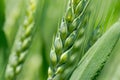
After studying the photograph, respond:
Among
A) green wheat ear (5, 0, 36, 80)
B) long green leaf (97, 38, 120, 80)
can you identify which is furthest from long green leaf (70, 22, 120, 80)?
green wheat ear (5, 0, 36, 80)

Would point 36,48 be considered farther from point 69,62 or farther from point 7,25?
point 69,62

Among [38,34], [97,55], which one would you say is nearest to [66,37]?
[97,55]

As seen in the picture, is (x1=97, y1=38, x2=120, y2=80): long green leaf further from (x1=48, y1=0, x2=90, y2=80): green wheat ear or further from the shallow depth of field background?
the shallow depth of field background

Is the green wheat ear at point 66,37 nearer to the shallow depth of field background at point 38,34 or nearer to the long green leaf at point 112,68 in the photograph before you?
the long green leaf at point 112,68

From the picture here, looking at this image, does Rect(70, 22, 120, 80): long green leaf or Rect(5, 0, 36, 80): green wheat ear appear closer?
Rect(70, 22, 120, 80): long green leaf

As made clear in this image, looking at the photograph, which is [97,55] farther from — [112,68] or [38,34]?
[38,34]

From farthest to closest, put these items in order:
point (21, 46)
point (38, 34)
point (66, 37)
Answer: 1. point (38, 34)
2. point (21, 46)
3. point (66, 37)
